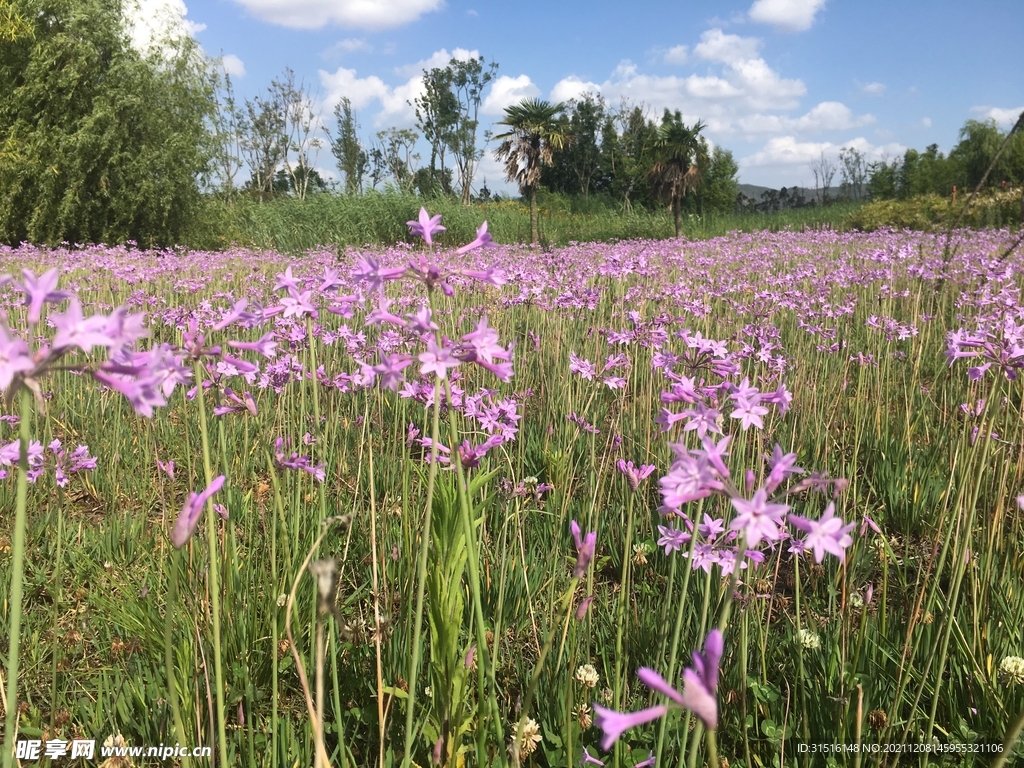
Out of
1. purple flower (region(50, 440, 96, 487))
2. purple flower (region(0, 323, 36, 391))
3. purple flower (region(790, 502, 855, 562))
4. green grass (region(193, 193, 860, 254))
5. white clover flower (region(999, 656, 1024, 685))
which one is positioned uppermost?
green grass (region(193, 193, 860, 254))

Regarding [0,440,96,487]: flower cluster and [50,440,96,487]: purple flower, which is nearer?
[0,440,96,487]: flower cluster

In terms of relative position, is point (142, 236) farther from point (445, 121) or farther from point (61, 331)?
point (445, 121)

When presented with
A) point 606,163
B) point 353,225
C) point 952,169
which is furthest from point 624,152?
point 353,225

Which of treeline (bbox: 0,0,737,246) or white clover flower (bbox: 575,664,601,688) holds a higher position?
treeline (bbox: 0,0,737,246)

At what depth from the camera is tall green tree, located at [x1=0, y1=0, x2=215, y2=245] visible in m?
15.6

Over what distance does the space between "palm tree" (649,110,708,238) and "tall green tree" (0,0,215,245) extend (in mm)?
15336

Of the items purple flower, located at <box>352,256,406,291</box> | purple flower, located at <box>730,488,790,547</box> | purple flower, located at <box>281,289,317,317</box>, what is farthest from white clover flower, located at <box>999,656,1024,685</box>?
purple flower, located at <box>281,289,317,317</box>

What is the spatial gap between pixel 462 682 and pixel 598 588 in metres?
1.24

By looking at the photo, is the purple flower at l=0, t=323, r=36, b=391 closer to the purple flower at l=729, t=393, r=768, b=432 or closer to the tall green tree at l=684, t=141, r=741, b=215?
the purple flower at l=729, t=393, r=768, b=432

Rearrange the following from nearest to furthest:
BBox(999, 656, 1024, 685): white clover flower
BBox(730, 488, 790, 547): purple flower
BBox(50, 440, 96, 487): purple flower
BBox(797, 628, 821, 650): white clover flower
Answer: BBox(730, 488, 790, 547): purple flower → BBox(999, 656, 1024, 685): white clover flower → BBox(797, 628, 821, 650): white clover flower → BBox(50, 440, 96, 487): purple flower

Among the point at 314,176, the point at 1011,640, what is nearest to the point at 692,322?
the point at 1011,640

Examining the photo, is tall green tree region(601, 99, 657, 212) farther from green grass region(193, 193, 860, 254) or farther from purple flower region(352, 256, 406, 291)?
purple flower region(352, 256, 406, 291)

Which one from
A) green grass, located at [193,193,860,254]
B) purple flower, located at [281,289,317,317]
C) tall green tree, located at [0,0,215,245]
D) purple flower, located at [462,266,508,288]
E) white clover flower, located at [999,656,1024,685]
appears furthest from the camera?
green grass, located at [193,193,860,254]

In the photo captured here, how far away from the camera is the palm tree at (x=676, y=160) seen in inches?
891
